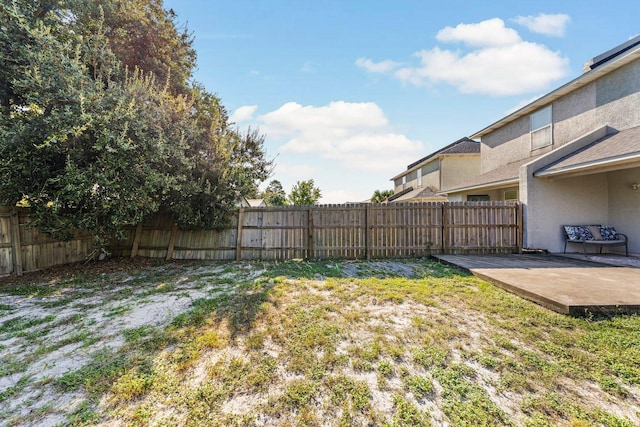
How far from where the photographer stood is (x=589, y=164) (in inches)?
243

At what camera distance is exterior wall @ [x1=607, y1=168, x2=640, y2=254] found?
695 centimetres

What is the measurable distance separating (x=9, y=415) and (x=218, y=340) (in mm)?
1516

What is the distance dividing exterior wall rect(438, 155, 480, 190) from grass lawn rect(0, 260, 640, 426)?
14.2 m

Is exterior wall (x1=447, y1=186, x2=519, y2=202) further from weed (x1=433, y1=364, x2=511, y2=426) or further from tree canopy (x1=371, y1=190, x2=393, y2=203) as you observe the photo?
tree canopy (x1=371, y1=190, x2=393, y2=203)

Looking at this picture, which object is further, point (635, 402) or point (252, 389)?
point (252, 389)

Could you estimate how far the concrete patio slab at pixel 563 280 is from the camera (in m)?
3.35

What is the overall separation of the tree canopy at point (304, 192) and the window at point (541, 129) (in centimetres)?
1708

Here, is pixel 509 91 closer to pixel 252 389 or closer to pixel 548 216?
pixel 548 216

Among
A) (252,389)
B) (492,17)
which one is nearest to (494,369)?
(252,389)

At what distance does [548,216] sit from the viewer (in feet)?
24.7

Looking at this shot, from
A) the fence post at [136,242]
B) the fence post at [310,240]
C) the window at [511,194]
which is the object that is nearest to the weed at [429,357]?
the fence post at [310,240]

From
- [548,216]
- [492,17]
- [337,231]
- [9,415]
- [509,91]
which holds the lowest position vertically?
[9,415]

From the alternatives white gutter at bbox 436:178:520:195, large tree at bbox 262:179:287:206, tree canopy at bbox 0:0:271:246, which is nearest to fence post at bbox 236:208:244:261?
tree canopy at bbox 0:0:271:246

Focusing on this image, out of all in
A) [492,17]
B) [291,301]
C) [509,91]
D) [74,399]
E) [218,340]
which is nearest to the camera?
[74,399]
